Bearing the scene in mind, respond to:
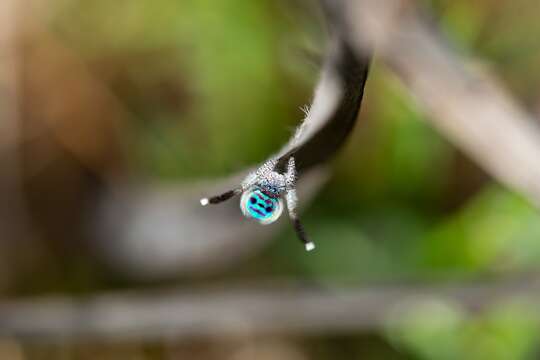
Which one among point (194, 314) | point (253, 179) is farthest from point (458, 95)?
point (194, 314)

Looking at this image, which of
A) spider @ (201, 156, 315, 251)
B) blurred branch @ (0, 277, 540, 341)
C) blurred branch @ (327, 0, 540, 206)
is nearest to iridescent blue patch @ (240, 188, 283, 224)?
spider @ (201, 156, 315, 251)

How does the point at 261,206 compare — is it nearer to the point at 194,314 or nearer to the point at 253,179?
the point at 253,179

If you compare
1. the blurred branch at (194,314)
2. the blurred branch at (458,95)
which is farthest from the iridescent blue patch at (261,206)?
the blurred branch at (194,314)

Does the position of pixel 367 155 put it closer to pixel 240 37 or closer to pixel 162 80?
pixel 240 37

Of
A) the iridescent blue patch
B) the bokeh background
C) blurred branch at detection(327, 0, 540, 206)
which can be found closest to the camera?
the iridescent blue patch

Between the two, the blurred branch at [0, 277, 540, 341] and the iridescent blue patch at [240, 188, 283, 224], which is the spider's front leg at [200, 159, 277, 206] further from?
the blurred branch at [0, 277, 540, 341]
